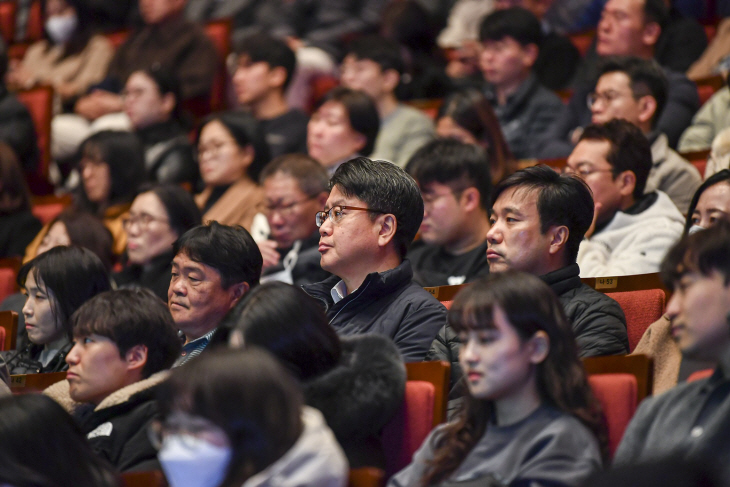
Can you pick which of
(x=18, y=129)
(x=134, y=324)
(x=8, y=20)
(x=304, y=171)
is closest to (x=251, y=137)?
(x=304, y=171)

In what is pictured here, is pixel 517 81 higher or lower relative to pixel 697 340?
lower

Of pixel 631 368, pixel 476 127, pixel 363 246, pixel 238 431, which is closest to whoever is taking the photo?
pixel 238 431

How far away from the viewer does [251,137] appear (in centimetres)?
417

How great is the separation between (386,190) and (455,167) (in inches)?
30.7

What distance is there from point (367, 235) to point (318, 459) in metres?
1.01

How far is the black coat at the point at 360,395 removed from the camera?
2.00 meters

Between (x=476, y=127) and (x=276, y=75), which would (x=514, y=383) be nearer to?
(x=476, y=127)

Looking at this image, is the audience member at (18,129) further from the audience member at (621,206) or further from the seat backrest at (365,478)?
the seat backrest at (365,478)

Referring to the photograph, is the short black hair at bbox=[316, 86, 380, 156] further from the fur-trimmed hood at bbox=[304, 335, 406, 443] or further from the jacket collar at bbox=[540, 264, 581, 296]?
the fur-trimmed hood at bbox=[304, 335, 406, 443]

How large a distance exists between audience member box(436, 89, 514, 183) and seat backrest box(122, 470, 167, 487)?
2.21m

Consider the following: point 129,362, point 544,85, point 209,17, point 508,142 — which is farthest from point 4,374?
point 209,17

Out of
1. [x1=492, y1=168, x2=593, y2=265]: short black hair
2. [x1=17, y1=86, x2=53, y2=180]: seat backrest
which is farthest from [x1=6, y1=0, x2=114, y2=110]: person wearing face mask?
[x1=492, y1=168, x2=593, y2=265]: short black hair

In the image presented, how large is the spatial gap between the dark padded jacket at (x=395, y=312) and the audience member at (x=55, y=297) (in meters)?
0.75

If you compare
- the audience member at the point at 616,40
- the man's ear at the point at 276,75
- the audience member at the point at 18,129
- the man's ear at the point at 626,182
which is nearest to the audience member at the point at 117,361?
the man's ear at the point at 626,182
